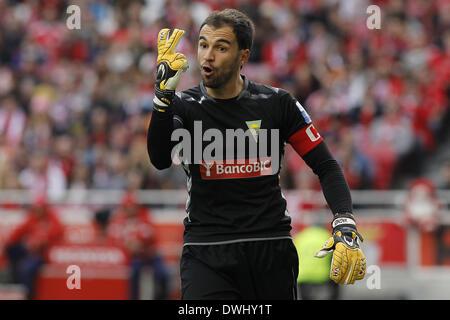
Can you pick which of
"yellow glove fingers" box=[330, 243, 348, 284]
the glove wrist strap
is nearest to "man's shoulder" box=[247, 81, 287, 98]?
the glove wrist strap

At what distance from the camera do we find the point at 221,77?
4691 millimetres

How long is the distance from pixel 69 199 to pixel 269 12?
5210 mm

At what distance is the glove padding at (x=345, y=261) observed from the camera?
14.5 ft

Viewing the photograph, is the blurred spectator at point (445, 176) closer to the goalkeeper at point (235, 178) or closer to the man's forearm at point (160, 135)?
the goalkeeper at point (235, 178)

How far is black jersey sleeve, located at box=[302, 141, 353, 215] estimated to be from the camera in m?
4.70

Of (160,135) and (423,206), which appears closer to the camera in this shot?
(160,135)

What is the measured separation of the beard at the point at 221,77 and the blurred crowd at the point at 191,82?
6446 mm

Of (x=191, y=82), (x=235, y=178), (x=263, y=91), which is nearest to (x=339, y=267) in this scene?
(x=235, y=178)

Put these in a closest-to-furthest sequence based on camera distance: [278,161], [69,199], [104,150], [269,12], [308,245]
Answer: [278,161], [308,245], [69,199], [104,150], [269,12]

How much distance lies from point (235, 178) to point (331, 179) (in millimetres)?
546

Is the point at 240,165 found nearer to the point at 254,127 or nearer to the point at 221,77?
the point at 254,127

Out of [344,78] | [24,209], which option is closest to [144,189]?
[24,209]

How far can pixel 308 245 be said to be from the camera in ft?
29.3
